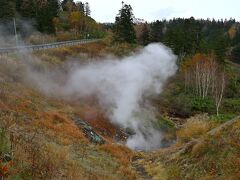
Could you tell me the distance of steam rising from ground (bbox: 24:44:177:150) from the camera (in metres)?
36.1

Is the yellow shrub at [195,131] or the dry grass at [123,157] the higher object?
the yellow shrub at [195,131]

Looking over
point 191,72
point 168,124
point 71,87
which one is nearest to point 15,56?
point 71,87

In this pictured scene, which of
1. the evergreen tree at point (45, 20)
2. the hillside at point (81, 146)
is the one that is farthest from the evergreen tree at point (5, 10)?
the hillside at point (81, 146)

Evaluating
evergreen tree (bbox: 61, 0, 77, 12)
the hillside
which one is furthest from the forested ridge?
evergreen tree (bbox: 61, 0, 77, 12)

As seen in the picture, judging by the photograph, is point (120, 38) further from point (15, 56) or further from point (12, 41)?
point (15, 56)

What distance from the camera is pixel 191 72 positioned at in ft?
208

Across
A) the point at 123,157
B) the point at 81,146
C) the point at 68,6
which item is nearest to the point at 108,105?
the point at 123,157

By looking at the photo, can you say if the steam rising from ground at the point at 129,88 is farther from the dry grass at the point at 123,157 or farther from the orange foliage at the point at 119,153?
the dry grass at the point at 123,157

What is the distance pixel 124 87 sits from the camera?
4547 centimetres

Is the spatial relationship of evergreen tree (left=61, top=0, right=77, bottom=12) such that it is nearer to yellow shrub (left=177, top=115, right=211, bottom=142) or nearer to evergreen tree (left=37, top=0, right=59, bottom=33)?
evergreen tree (left=37, top=0, right=59, bottom=33)

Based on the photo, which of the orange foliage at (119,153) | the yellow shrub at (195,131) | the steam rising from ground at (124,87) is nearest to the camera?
the orange foliage at (119,153)

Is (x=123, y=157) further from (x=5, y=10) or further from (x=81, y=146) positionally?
(x=5, y=10)

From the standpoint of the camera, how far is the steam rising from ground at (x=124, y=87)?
118 feet

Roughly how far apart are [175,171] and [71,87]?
26191 millimetres
